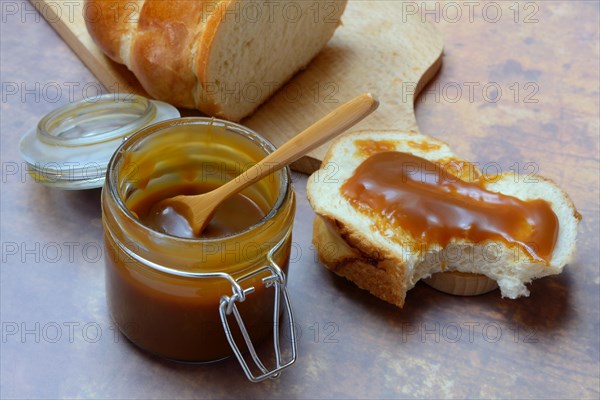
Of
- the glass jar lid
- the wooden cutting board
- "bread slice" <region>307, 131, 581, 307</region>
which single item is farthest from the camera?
the wooden cutting board

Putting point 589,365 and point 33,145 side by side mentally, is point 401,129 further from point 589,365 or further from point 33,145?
A: point 33,145

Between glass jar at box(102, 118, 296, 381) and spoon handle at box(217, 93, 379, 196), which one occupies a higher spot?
spoon handle at box(217, 93, 379, 196)

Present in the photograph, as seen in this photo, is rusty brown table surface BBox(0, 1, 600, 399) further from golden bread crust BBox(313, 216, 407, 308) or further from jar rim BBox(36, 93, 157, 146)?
jar rim BBox(36, 93, 157, 146)

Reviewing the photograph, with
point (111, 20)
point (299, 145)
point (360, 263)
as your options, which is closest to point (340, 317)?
point (360, 263)

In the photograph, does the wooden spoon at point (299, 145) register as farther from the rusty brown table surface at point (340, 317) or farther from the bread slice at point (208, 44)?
the bread slice at point (208, 44)

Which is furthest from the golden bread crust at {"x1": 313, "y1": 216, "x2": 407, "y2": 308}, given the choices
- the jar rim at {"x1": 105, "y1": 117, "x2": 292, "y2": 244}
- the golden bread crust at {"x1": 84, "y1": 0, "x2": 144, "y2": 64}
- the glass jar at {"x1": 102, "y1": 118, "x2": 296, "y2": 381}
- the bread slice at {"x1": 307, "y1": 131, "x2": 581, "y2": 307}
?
the golden bread crust at {"x1": 84, "y1": 0, "x2": 144, "y2": 64}

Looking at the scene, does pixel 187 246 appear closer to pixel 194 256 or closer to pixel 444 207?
pixel 194 256
